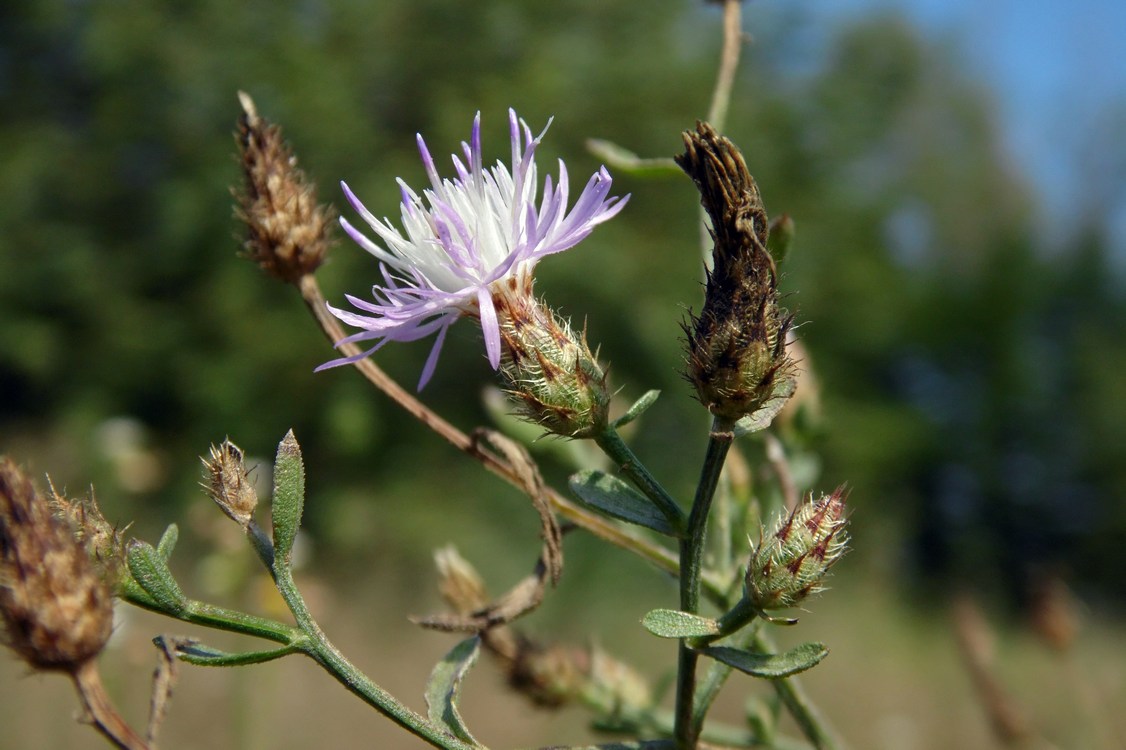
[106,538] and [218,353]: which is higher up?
[218,353]

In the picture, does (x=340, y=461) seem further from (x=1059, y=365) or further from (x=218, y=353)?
(x=1059, y=365)

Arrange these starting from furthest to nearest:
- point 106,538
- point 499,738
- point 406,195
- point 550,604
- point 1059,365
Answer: point 1059,365 < point 550,604 < point 499,738 < point 406,195 < point 106,538

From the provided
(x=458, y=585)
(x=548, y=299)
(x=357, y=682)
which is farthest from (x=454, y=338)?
(x=357, y=682)

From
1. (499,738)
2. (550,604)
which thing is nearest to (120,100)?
(550,604)

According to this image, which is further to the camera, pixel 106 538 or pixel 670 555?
pixel 670 555

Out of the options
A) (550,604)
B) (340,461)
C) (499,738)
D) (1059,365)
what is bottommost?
(499,738)

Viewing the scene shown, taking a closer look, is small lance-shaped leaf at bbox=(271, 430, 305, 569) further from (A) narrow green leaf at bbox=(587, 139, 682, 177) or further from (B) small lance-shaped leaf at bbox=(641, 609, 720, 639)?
(A) narrow green leaf at bbox=(587, 139, 682, 177)

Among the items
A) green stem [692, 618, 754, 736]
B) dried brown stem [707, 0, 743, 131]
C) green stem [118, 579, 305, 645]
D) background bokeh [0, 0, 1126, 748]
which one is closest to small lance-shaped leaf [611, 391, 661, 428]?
green stem [692, 618, 754, 736]
